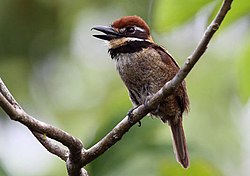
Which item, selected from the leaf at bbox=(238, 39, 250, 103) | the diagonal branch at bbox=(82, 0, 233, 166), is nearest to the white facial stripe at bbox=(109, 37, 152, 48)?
the diagonal branch at bbox=(82, 0, 233, 166)

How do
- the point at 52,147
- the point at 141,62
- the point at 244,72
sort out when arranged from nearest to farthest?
the point at 244,72, the point at 52,147, the point at 141,62

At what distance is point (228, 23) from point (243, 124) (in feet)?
8.87

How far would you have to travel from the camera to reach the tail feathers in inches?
116

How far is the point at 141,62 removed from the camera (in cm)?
291

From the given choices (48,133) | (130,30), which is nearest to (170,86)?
(48,133)

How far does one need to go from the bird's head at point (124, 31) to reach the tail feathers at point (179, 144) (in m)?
0.43

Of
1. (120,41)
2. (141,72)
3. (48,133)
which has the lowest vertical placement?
(48,133)

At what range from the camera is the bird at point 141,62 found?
2.91m

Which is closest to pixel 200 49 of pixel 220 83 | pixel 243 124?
pixel 243 124

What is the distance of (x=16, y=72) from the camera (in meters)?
→ 4.66

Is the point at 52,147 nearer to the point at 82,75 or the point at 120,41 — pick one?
the point at 120,41

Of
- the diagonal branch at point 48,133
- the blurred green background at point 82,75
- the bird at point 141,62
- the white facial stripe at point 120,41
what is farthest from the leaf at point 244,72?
the blurred green background at point 82,75

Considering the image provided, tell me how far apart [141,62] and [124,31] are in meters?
0.18

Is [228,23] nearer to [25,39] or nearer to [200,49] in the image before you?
[200,49]
